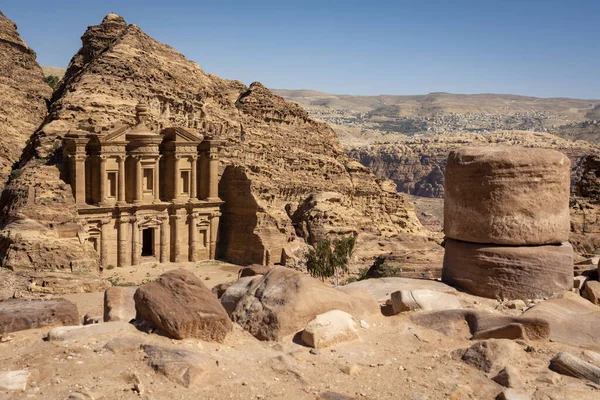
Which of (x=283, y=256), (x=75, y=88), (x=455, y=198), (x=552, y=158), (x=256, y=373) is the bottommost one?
(x=283, y=256)

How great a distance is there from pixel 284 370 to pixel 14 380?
10.3ft

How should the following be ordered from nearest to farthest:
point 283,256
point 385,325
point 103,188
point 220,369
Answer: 1. point 220,369
2. point 385,325
3. point 103,188
4. point 283,256

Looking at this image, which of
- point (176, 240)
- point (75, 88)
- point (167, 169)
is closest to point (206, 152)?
point (167, 169)

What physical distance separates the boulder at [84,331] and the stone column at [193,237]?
28.5 m

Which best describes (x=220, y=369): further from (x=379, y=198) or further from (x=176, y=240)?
(x=379, y=198)

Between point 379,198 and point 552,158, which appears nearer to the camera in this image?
point 552,158

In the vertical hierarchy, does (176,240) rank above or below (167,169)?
below

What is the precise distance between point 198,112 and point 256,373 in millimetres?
34842

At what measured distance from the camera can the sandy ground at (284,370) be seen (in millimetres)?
7176

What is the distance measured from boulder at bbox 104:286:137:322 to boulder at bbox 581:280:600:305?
7694mm

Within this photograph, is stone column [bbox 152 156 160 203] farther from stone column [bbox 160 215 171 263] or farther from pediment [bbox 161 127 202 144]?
pediment [bbox 161 127 202 144]

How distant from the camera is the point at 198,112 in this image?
41219mm

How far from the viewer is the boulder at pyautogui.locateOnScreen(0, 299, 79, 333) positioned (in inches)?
337

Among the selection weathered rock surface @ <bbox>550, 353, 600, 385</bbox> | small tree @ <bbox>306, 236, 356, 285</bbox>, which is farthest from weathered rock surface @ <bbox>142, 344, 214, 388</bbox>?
small tree @ <bbox>306, 236, 356, 285</bbox>
